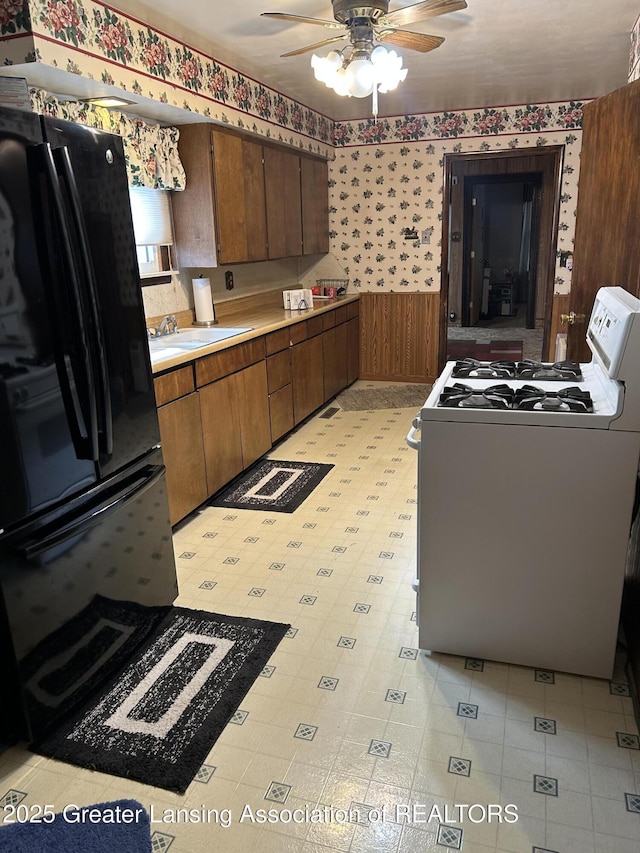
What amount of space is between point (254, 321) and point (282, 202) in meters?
1.08

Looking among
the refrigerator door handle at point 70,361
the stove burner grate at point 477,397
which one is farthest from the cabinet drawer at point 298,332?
the refrigerator door handle at point 70,361

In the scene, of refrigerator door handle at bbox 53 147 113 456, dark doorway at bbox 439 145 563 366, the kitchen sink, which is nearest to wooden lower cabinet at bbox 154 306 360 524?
the kitchen sink

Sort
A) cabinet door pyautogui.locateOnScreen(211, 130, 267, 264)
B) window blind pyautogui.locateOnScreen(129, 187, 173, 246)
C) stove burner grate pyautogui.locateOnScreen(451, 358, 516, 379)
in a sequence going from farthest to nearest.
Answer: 1. cabinet door pyautogui.locateOnScreen(211, 130, 267, 264)
2. window blind pyautogui.locateOnScreen(129, 187, 173, 246)
3. stove burner grate pyautogui.locateOnScreen(451, 358, 516, 379)

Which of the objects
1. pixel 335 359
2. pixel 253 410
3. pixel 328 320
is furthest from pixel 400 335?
pixel 253 410

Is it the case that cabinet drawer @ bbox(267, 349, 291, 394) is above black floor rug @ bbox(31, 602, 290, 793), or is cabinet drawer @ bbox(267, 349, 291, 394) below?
above

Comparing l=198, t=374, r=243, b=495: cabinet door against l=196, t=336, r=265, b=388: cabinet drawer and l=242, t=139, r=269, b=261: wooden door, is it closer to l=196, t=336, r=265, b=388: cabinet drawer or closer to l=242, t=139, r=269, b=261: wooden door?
l=196, t=336, r=265, b=388: cabinet drawer

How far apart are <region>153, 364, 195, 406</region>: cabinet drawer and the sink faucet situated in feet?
2.64

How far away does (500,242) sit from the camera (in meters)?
10.8

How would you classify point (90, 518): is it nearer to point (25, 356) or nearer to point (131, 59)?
point (25, 356)

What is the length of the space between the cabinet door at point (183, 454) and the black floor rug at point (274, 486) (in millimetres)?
267

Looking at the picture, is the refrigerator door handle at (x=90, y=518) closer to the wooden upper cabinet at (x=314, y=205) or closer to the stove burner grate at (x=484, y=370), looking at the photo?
the stove burner grate at (x=484, y=370)

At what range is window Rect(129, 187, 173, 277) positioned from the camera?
3613 mm

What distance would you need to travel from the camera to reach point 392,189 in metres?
5.70

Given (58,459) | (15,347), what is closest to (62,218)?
(15,347)
